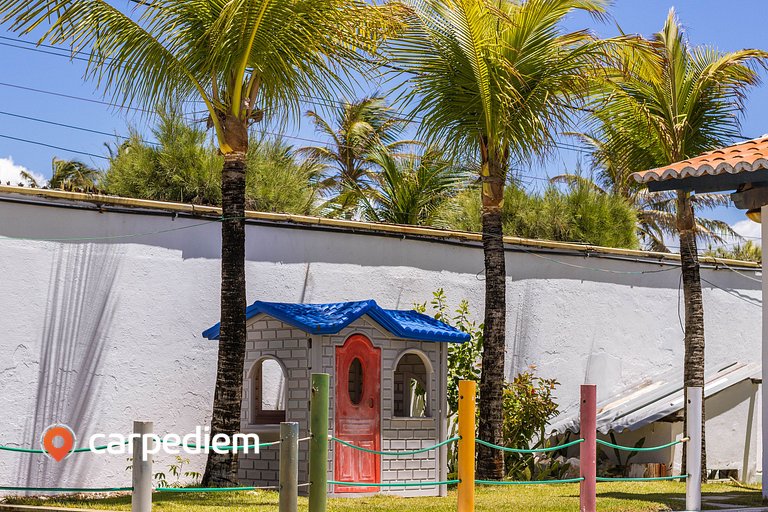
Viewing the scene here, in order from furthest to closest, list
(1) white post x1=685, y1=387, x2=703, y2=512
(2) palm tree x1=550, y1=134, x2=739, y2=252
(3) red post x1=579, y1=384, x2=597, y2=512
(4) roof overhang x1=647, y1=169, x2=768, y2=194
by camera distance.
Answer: (2) palm tree x1=550, y1=134, x2=739, y2=252 → (4) roof overhang x1=647, y1=169, x2=768, y2=194 → (1) white post x1=685, y1=387, x2=703, y2=512 → (3) red post x1=579, y1=384, x2=597, y2=512

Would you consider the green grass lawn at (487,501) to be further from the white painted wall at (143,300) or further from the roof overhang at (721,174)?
the roof overhang at (721,174)

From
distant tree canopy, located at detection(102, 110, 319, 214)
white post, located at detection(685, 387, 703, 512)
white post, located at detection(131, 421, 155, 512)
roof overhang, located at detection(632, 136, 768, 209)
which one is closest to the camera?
white post, located at detection(131, 421, 155, 512)

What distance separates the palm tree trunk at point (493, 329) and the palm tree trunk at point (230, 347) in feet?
11.3

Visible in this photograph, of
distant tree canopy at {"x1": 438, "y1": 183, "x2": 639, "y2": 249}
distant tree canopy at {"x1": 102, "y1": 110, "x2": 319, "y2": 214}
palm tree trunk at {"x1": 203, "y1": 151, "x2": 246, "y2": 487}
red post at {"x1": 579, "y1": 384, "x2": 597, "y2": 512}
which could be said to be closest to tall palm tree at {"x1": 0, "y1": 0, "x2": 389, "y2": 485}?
palm tree trunk at {"x1": 203, "y1": 151, "x2": 246, "y2": 487}

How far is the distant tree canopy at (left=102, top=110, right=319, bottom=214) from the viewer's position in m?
24.4

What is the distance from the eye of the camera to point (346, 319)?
11.1m

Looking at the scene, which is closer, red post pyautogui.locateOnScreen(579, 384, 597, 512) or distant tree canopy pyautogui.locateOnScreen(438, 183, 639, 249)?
red post pyautogui.locateOnScreen(579, 384, 597, 512)

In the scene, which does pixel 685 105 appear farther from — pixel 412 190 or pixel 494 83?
pixel 412 190

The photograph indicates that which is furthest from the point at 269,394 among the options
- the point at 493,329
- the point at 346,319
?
the point at 493,329

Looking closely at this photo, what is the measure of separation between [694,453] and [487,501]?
222cm

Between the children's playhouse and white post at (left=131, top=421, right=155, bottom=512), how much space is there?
3.91 metres

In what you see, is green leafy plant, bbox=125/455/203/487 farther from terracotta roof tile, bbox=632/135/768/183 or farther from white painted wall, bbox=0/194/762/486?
terracotta roof tile, bbox=632/135/768/183

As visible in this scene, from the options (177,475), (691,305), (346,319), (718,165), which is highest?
(718,165)

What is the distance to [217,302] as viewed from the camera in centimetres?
1310
